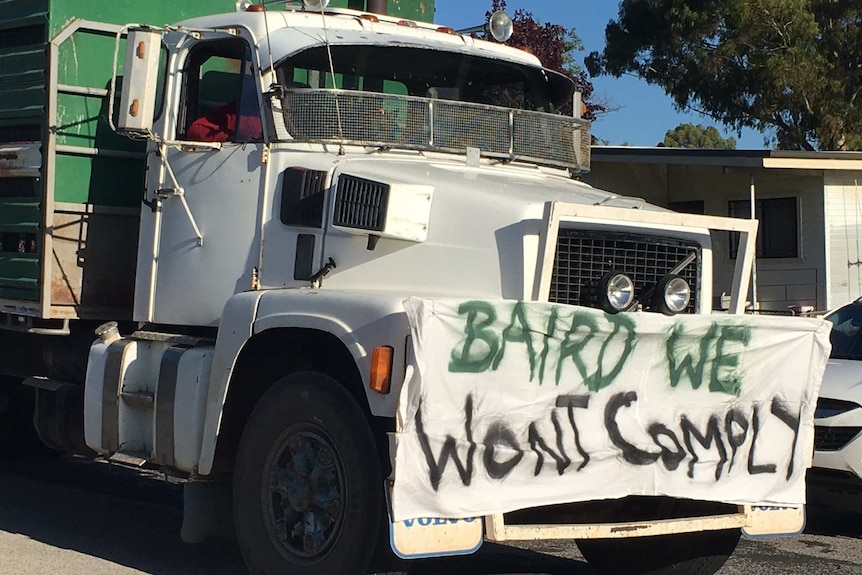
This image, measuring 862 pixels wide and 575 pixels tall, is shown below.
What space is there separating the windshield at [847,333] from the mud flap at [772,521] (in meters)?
3.76

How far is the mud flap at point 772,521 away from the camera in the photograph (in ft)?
17.9

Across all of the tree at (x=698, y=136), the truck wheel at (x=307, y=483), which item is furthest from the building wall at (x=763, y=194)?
the tree at (x=698, y=136)

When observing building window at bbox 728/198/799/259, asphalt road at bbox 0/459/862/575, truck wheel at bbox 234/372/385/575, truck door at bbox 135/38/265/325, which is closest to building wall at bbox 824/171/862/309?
building window at bbox 728/198/799/259

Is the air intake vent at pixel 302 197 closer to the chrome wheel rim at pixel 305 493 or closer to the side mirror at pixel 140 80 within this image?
the side mirror at pixel 140 80

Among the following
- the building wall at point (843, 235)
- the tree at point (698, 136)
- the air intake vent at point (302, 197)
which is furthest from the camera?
the tree at point (698, 136)

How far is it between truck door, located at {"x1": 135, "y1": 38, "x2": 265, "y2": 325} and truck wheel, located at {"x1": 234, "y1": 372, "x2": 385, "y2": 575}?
0.92 metres

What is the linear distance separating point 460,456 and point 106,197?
3.55 m

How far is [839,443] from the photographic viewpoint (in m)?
8.27

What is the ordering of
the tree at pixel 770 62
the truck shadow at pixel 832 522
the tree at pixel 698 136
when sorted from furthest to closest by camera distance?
1. the tree at pixel 698 136
2. the tree at pixel 770 62
3. the truck shadow at pixel 832 522

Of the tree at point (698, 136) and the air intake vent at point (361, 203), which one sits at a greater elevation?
the tree at point (698, 136)

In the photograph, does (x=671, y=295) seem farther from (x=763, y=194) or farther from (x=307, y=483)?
(x=763, y=194)

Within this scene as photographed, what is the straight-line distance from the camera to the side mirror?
6.19 meters

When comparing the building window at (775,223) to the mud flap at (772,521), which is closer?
the mud flap at (772,521)

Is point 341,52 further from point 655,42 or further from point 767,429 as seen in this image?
point 655,42
